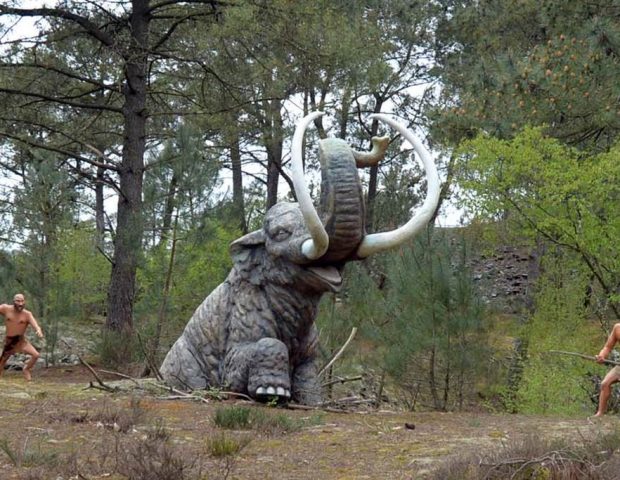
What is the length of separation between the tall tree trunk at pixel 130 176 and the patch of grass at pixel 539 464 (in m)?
10.2

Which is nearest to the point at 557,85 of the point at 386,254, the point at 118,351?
the point at 386,254

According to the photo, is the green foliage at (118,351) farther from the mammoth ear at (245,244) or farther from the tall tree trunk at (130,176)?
the mammoth ear at (245,244)

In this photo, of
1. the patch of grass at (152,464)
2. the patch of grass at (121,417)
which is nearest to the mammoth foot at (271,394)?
the patch of grass at (121,417)

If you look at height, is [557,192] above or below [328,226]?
above

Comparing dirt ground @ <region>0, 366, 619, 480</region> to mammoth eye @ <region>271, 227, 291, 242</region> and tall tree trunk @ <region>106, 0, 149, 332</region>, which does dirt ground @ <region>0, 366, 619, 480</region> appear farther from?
tall tree trunk @ <region>106, 0, 149, 332</region>

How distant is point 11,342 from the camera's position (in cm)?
926

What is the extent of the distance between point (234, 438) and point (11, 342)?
5038 mm

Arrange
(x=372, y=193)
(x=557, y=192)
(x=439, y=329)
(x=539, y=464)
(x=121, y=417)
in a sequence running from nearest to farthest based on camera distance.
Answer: (x=539, y=464), (x=121, y=417), (x=439, y=329), (x=557, y=192), (x=372, y=193)

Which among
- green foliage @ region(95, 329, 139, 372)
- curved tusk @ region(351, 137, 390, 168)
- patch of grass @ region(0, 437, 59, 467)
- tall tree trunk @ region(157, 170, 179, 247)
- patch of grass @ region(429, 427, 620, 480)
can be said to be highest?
tall tree trunk @ region(157, 170, 179, 247)

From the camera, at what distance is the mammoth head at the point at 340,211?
618 cm

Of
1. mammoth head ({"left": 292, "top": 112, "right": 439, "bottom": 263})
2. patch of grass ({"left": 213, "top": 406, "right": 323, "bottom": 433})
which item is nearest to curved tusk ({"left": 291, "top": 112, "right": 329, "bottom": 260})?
mammoth head ({"left": 292, "top": 112, "right": 439, "bottom": 263})

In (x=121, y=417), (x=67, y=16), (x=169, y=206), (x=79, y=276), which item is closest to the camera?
(x=121, y=417)

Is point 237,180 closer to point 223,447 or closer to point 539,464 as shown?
point 223,447

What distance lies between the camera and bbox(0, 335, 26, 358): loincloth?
9.21 meters
